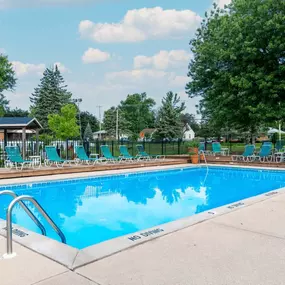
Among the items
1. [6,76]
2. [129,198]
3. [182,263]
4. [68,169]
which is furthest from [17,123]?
[6,76]

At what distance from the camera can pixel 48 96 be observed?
38.6m

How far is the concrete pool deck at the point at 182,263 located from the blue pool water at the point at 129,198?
1.73m

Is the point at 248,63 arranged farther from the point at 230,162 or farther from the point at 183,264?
the point at 183,264

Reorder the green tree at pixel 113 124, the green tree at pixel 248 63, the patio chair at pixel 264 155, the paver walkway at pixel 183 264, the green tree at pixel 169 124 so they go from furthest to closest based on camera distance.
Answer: the green tree at pixel 113 124
the green tree at pixel 169 124
the green tree at pixel 248 63
the patio chair at pixel 264 155
the paver walkway at pixel 183 264

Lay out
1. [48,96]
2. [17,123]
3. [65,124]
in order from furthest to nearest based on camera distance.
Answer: [48,96] → [65,124] → [17,123]

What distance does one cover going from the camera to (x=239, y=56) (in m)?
17.1

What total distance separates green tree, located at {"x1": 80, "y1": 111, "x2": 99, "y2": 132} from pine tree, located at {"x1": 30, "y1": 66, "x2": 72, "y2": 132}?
8.20 m

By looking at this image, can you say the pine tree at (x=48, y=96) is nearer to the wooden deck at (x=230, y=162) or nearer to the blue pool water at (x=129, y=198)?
the wooden deck at (x=230, y=162)

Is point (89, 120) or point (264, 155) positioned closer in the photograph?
point (264, 155)

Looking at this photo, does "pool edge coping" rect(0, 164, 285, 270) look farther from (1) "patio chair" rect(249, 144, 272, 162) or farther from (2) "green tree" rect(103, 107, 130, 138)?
(2) "green tree" rect(103, 107, 130, 138)

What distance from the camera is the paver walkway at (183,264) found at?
2.64 metres

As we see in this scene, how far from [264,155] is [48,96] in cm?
3041

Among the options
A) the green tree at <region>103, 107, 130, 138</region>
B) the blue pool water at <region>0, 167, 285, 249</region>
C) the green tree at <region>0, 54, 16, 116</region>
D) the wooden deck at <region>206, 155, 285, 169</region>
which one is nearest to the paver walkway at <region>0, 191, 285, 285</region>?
the blue pool water at <region>0, 167, 285, 249</region>

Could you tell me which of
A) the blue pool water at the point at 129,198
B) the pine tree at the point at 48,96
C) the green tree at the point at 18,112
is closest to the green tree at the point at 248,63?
the blue pool water at the point at 129,198
